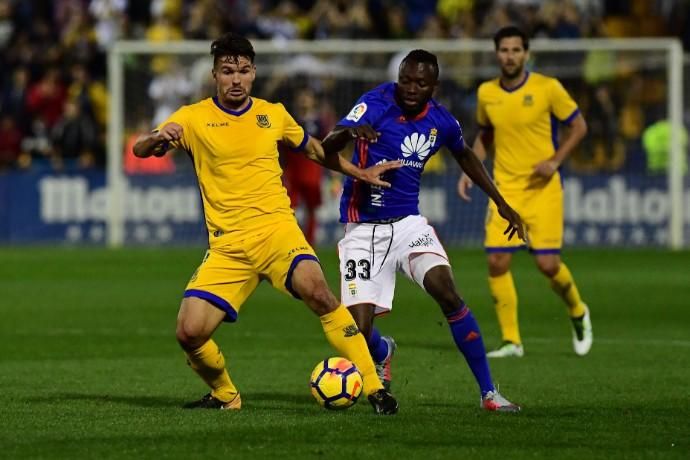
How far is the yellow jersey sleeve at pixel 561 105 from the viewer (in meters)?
13.3

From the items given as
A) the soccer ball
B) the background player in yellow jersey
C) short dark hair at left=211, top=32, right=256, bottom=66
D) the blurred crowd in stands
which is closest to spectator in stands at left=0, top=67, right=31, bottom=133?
the blurred crowd in stands

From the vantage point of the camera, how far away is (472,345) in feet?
31.2

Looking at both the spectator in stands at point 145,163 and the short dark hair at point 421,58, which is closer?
the short dark hair at point 421,58

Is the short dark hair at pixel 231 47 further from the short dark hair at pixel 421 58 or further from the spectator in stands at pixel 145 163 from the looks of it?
the spectator in stands at pixel 145 163

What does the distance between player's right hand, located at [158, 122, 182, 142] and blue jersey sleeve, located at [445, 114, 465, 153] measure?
175 centimetres

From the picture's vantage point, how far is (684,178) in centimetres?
2434

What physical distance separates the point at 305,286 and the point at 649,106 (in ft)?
54.7

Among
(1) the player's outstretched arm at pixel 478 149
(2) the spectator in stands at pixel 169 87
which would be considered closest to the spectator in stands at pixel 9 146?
(2) the spectator in stands at pixel 169 87

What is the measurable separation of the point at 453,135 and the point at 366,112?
0.54 m

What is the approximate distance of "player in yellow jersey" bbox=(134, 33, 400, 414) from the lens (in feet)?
29.9

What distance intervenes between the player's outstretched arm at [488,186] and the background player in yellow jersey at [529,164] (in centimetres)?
304

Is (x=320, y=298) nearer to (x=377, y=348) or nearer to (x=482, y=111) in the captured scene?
(x=377, y=348)

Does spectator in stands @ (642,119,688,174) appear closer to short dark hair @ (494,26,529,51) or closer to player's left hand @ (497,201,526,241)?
short dark hair @ (494,26,529,51)

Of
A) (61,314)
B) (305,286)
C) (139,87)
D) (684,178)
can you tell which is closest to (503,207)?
(305,286)
